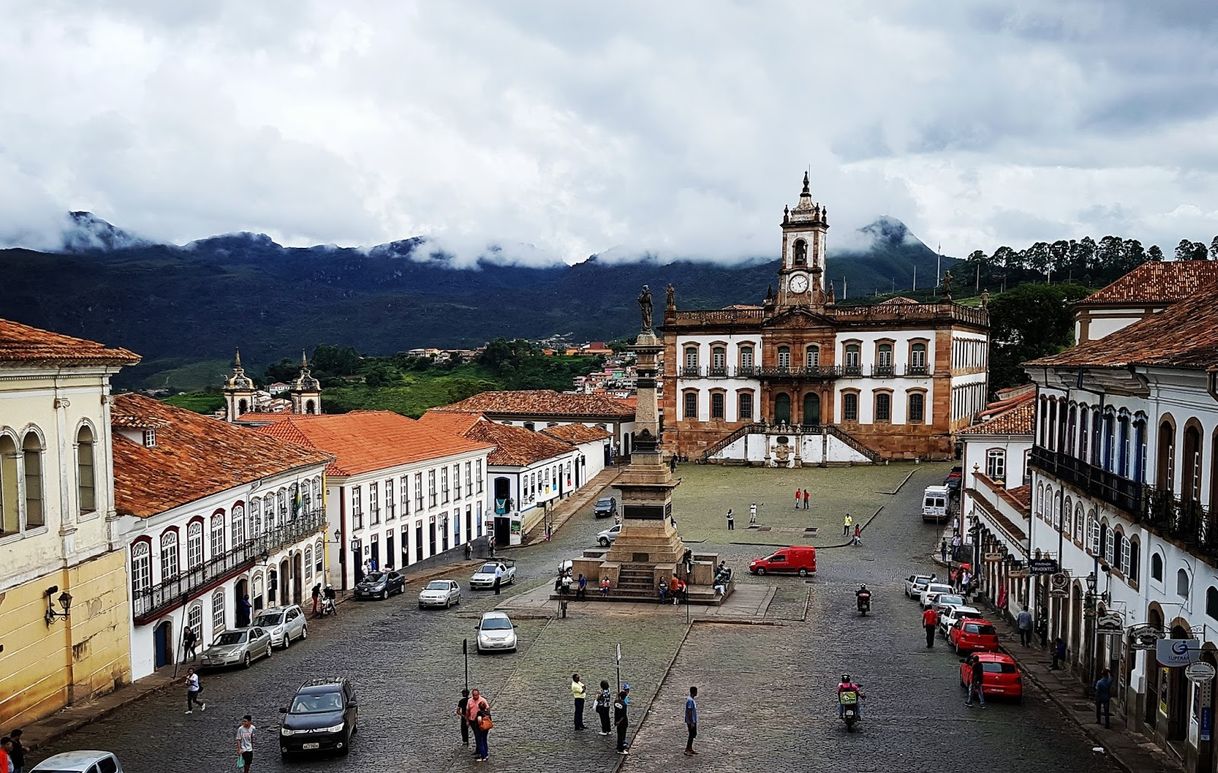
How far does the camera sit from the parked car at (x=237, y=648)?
79.7ft

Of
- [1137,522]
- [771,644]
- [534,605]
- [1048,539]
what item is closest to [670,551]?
[534,605]

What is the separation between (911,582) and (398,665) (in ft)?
54.1

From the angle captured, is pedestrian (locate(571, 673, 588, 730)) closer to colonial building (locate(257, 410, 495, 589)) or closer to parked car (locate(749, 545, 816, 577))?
parked car (locate(749, 545, 816, 577))

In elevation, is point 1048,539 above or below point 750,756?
above

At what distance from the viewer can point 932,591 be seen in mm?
31859

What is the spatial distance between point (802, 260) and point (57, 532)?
59.6 metres

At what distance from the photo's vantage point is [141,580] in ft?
80.1

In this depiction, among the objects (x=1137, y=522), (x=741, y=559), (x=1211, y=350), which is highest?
(x=1211, y=350)

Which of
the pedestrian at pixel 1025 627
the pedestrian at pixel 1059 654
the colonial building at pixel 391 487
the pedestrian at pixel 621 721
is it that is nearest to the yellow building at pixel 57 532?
the pedestrian at pixel 621 721

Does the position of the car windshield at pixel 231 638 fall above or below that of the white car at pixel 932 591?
above

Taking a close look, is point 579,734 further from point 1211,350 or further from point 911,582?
point 911,582

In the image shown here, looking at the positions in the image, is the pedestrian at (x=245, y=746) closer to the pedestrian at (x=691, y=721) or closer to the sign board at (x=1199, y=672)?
the pedestrian at (x=691, y=721)

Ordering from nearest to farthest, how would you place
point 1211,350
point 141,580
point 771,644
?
point 1211,350 → point 141,580 → point 771,644

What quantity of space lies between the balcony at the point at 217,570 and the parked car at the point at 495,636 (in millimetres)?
6942
